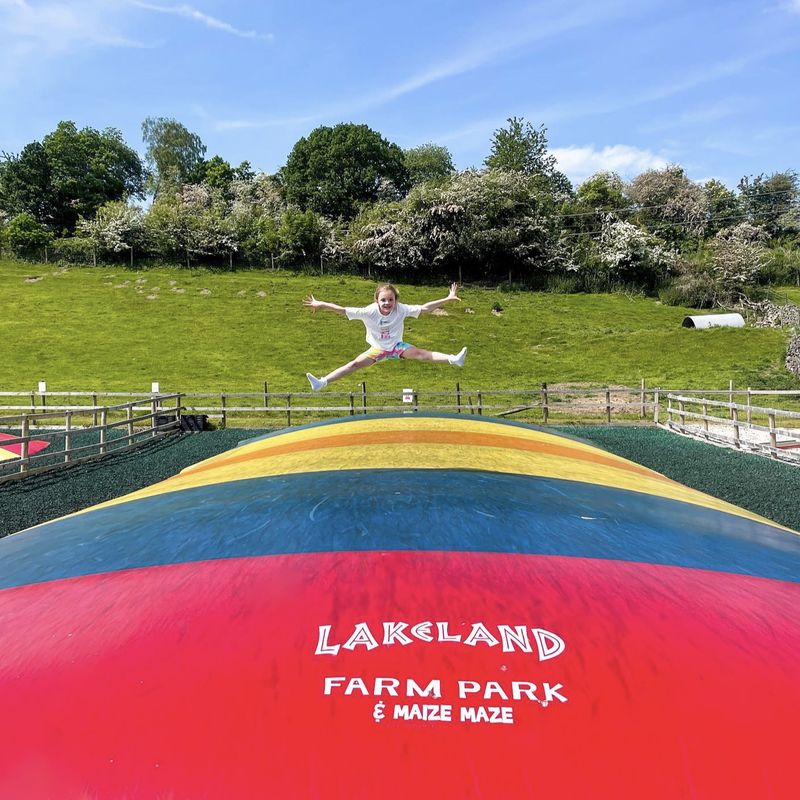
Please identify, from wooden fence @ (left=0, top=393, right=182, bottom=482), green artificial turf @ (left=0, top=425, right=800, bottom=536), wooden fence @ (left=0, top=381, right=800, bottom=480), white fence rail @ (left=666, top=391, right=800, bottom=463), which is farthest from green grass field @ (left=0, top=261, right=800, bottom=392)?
green artificial turf @ (left=0, top=425, right=800, bottom=536)

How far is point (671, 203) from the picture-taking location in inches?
1686

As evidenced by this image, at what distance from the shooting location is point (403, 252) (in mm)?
30219

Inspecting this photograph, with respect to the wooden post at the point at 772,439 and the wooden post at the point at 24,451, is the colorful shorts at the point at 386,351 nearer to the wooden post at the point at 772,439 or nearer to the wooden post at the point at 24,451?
the wooden post at the point at 24,451

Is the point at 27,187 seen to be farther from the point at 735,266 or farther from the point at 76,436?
the point at 735,266

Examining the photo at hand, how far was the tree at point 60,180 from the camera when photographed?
41031mm

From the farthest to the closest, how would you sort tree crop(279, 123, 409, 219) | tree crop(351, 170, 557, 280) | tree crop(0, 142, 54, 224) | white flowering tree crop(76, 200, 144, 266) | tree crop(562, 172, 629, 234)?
tree crop(279, 123, 409, 219) → tree crop(0, 142, 54, 224) → tree crop(562, 172, 629, 234) → white flowering tree crop(76, 200, 144, 266) → tree crop(351, 170, 557, 280)

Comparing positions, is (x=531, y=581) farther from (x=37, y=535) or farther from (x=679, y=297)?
(x=679, y=297)

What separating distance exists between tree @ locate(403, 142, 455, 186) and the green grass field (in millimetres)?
28326

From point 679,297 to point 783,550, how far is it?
3056cm

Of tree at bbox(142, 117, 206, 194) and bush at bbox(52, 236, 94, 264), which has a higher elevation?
tree at bbox(142, 117, 206, 194)

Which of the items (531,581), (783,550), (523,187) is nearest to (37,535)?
(531,581)

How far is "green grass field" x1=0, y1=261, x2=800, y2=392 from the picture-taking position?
20109mm

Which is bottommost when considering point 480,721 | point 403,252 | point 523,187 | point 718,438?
point 718,438

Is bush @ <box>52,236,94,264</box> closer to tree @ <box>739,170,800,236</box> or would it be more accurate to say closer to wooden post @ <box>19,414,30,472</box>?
wooden post @ <box>19,414,30,472</box>
